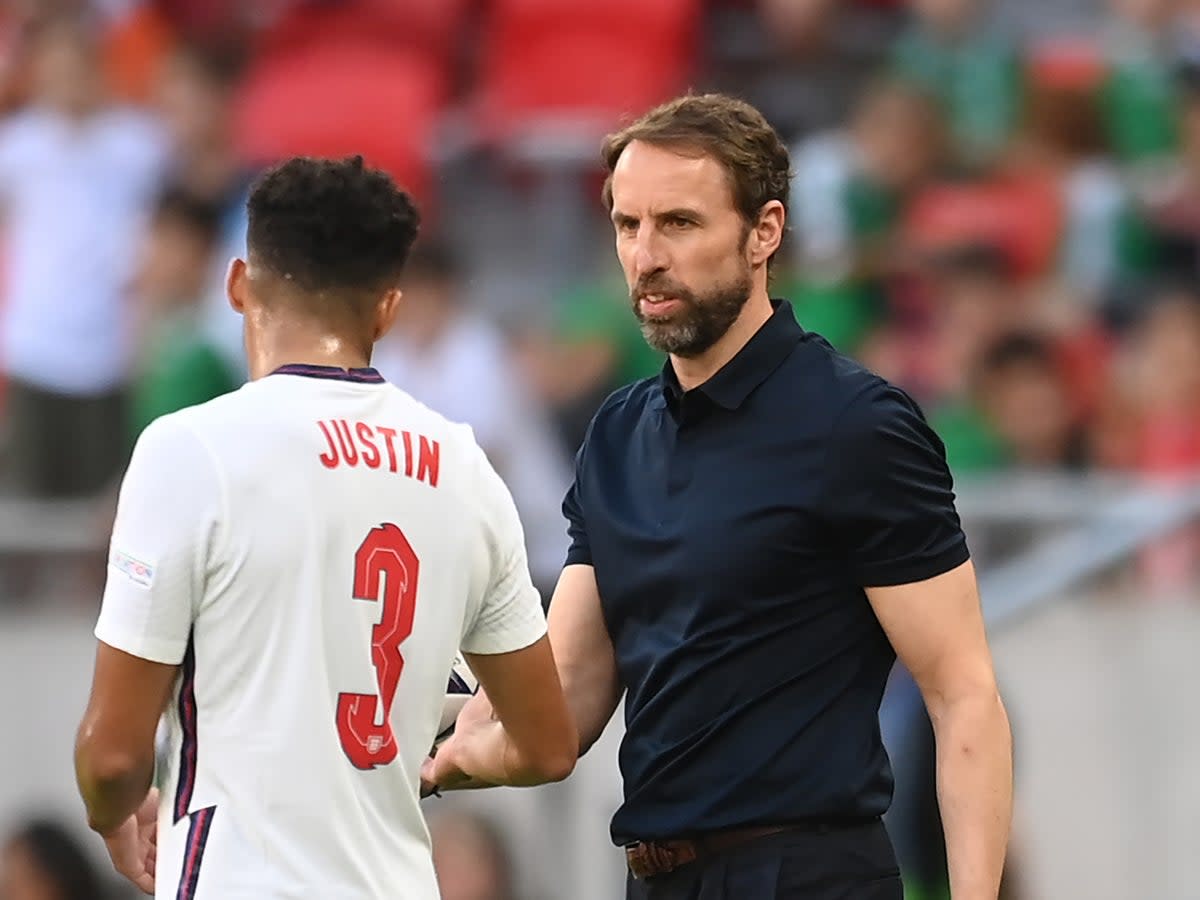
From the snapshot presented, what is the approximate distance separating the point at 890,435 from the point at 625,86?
641 centimetres

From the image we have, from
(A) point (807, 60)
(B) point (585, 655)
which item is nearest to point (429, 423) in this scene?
(B) point (585, 655)

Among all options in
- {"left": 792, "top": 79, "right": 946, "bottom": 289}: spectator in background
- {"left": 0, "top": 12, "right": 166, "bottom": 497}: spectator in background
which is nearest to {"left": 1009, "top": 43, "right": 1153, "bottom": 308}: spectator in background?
{"left": 792, "top": 79, "right": 946, "bottom": 289}: spectator in background

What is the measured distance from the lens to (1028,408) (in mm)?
8117

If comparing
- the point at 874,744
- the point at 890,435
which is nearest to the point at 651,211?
the point at 890,435

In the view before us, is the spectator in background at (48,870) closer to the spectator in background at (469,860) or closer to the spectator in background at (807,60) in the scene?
the spectator in background at (469,860)

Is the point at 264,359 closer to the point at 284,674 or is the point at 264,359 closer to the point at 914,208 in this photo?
the point at 284,674

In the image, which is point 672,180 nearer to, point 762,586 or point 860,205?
point 762,586

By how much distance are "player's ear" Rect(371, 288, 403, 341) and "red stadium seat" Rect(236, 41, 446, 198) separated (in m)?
6.11

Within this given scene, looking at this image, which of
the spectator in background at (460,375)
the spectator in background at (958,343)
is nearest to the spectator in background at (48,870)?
the spectator in background at (460,375)

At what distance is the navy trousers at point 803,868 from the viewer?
3.95 meters

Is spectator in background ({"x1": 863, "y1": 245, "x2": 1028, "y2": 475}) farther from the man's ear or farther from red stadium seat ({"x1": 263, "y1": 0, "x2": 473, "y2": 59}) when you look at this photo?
the man's ear

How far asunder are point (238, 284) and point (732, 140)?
95 cm

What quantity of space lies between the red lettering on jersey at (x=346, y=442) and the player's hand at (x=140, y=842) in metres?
0.63

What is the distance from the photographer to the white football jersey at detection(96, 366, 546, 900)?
341 centimetres
